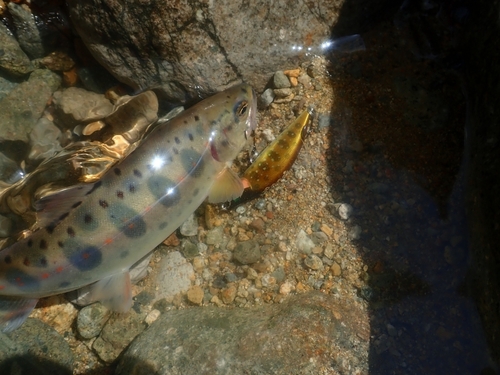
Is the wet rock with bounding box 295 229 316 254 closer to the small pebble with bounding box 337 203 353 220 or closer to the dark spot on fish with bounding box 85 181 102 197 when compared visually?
the small pebble with bounding box 337 203 353 220

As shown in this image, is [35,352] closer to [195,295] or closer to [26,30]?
[195,295]

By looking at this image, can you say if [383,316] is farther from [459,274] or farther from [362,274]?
[459,274]

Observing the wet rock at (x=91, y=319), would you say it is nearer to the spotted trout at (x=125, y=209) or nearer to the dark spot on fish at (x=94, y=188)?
the spotted trout at (x=125, y=209)

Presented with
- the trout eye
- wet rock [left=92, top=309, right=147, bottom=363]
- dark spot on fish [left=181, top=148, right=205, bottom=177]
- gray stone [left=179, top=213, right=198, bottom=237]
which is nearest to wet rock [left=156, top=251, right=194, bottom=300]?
gray stone [left=179, top=213, right=198, bottom=237]

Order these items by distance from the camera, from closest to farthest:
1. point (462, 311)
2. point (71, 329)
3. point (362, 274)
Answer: point (462, 311) < point (362, 274) < point (71, 329)

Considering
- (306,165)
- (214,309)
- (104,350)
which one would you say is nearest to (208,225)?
(214,309)

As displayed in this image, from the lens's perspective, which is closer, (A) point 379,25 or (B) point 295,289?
(B) point 295,289

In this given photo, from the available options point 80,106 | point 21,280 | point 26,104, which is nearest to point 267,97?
point 80,106

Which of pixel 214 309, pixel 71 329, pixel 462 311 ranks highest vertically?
pixel 71 329
